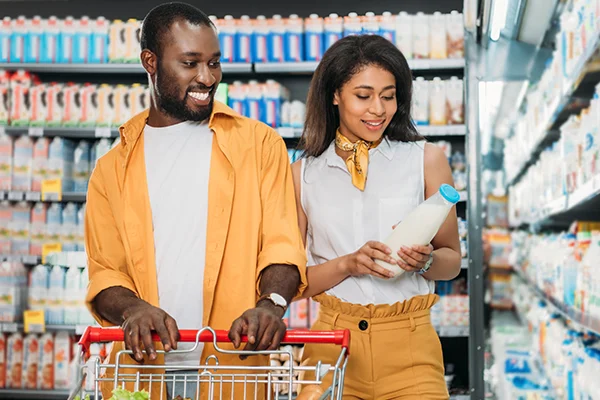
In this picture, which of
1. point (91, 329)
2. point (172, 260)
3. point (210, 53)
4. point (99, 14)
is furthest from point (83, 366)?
point (99, 14)

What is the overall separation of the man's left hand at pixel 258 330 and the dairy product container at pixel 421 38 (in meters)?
3.15

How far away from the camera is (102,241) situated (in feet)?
6.78

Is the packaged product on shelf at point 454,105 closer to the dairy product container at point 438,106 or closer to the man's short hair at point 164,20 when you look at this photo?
the dairy product container at point 438,106

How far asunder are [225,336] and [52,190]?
3458mm

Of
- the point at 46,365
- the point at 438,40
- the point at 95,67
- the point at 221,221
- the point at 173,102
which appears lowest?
the point at 46,365

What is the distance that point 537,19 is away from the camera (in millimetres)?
4539

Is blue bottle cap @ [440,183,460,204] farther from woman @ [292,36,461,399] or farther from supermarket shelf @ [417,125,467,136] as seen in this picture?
supermarket shelf @ [417,125,467,136]

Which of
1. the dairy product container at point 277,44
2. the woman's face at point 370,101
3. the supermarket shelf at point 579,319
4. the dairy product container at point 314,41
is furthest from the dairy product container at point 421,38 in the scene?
the woman's face at point 370,101

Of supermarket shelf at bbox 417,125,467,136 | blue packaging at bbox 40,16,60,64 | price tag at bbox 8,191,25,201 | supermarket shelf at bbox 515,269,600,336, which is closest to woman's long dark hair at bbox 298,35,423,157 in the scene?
supermarket shelf at bbox 515,269,600,336

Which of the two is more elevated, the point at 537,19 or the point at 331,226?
the point at 537,19

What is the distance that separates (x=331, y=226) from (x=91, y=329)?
72cm

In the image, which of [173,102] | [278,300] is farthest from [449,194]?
[173,102]

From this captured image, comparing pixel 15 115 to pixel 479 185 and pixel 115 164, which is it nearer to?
pixel 479 185

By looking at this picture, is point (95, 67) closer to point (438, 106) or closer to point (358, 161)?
point (438, 106)
